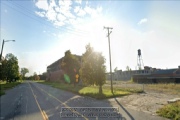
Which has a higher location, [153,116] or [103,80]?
[103,80]

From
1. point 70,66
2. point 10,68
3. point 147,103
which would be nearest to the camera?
point 147,103

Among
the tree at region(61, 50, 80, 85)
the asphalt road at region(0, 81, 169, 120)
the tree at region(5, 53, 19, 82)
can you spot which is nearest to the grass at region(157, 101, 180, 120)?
the asphalt road at region(0, 81, 169, 120)

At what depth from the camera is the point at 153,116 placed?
10742mm

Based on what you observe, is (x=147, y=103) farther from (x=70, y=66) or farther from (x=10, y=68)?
(x=10, y=68)

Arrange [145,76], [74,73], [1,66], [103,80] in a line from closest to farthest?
1. [103,80]
2. [74,73]
3. [145,76]
4. [1,66]

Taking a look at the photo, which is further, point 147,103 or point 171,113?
point 147,103

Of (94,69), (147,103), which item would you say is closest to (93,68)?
(94,69)

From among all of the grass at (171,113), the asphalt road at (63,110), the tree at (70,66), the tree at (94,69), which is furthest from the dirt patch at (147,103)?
the tree at (70,66)

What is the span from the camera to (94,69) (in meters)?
23.6

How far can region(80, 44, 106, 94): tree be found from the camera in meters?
23.5

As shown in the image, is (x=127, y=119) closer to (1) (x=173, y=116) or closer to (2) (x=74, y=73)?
(1) (x=173, y=116)

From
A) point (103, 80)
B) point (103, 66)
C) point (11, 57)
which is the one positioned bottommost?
point (103, 80)

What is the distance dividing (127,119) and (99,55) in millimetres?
14470

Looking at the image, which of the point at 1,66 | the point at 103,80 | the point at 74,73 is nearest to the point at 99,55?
the point at 103,80
